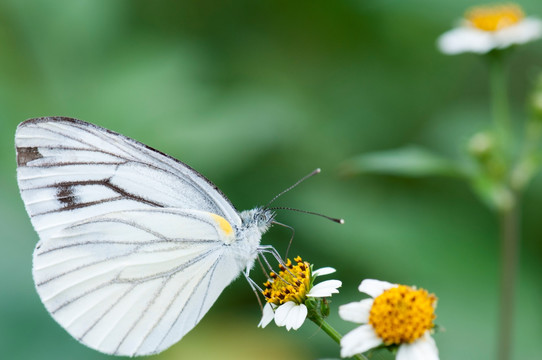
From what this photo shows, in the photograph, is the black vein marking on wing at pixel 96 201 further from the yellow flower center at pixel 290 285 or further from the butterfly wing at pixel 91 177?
the yellow flower center at pixel 290 285

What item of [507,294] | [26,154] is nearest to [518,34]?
[507,294]

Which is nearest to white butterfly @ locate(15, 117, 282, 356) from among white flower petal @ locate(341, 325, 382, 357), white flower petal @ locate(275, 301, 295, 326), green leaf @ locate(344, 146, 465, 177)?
white flower petal @ locate(275, 301, 295, 326)

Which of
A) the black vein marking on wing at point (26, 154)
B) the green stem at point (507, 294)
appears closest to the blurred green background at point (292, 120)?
the green stem at point (507, 294)

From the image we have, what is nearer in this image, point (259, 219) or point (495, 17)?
point (259, 219)

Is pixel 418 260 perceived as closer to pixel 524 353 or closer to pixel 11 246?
pixel 524 353

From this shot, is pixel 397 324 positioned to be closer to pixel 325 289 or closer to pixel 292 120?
pixel 325 289

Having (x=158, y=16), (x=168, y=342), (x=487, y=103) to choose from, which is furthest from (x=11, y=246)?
(x=487, y=103)
